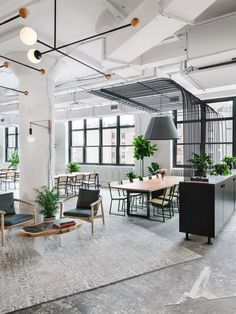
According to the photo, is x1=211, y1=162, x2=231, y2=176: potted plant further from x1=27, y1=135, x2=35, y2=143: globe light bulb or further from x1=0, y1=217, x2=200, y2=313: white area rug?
x1=27, y1=135, x2=35, y2=143: globe light bulb

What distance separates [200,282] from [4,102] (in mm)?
10092

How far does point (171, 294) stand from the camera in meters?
2.89

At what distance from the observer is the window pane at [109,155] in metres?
12.4

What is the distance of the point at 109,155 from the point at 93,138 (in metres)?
1.32

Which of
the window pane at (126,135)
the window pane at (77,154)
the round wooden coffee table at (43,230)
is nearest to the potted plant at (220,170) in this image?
the round wooden coffee table at (43,230)

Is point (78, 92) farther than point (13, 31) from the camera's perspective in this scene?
Yes

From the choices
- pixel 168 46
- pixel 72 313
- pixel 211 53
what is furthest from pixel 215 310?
pixel 168 46

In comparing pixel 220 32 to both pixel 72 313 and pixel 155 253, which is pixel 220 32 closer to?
pixel 155 253

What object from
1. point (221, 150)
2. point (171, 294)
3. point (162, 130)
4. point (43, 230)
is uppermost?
point (162, 130)

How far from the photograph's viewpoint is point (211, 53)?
394cm

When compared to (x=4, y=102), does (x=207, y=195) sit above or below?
below

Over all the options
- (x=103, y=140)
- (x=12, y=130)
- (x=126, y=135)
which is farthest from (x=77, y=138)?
(x=12, y=130)

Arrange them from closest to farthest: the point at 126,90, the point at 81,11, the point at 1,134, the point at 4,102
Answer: the point at 81,11
the point at 126,90
the point at 4,102
the point at 1,134

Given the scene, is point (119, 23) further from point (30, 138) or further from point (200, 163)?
point (30, 138)
